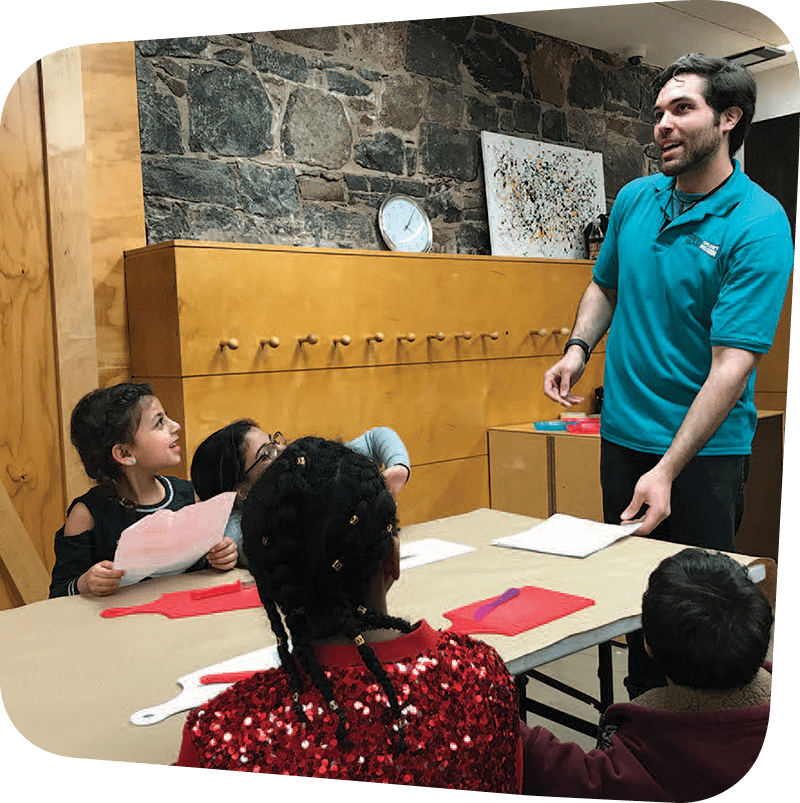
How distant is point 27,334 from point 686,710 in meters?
1.57

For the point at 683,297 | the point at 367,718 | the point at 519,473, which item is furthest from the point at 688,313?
the point at 367,718

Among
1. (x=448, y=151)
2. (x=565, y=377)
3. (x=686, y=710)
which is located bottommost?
(x=686, y=710)

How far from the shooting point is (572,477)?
1.74m

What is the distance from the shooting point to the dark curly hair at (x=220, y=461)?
189 centimetres

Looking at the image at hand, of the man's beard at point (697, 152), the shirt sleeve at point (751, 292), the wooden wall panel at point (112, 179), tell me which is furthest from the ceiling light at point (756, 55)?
the wooden wall panel at point (112, 179)

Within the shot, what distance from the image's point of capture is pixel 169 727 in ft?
4.35

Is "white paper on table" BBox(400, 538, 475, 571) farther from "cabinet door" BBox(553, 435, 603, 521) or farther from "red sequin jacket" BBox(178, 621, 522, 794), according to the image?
"red sequin jacket" BBox(178, 621, 522, 794)

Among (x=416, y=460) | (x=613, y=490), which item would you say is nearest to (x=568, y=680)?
(x=613, y=490)

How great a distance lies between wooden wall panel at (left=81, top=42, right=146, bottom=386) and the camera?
1.96 metres

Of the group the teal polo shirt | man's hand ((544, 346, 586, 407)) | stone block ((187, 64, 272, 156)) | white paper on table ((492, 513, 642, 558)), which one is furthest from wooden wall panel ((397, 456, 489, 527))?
stone block ((187, 64, 272, 156))

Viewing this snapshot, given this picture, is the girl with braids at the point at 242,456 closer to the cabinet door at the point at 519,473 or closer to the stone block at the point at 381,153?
the cabinet door at the point at 519,473

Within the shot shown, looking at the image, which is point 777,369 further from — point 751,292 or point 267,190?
point 267,190

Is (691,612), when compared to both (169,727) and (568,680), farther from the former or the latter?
(169,727)

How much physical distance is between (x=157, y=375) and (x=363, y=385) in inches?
17.1
